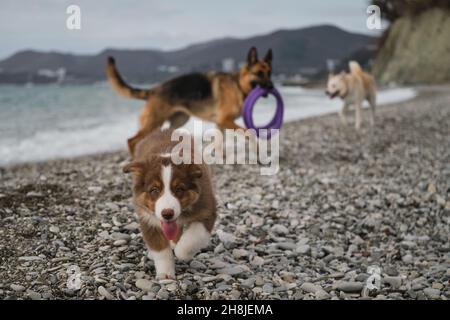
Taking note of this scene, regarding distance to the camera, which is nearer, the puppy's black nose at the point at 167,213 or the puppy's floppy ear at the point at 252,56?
the puppy's black nose at the point at 167,213

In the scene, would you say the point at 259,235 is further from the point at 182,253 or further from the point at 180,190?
the point at 180,190

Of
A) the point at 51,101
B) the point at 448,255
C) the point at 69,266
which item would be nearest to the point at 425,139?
the point at 448,255

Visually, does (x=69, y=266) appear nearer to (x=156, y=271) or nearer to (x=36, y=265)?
(x=36, y=265)

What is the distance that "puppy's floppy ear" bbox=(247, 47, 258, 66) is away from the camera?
9883 millimetres

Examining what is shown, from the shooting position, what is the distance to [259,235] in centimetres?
563

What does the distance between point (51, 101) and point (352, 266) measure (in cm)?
2695

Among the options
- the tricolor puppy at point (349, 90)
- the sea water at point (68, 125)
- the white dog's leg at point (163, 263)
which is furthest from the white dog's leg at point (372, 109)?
the white dog's leg at point (163, 263)

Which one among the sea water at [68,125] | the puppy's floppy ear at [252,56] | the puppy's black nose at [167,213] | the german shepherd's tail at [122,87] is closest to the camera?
the puppy's black nose at [167,213]

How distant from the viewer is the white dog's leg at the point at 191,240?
427 centimetres

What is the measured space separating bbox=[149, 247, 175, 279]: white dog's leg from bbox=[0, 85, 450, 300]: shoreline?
83 millimetres

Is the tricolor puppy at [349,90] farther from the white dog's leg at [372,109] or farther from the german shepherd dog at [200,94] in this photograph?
the german shepherd dog at [200,94]

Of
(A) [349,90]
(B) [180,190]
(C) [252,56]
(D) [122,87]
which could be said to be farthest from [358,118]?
(B) [180,190]

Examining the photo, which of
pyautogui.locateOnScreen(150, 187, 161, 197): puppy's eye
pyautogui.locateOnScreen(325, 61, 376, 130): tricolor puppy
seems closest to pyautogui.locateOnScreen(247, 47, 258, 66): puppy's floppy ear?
pyautogui.locateOnScreen(325, 61, 376, 130): tricolor puppy

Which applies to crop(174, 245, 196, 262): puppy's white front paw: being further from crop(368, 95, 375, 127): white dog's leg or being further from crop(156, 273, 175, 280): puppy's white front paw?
crop(368, 95, 375, 127): white dog's leg
